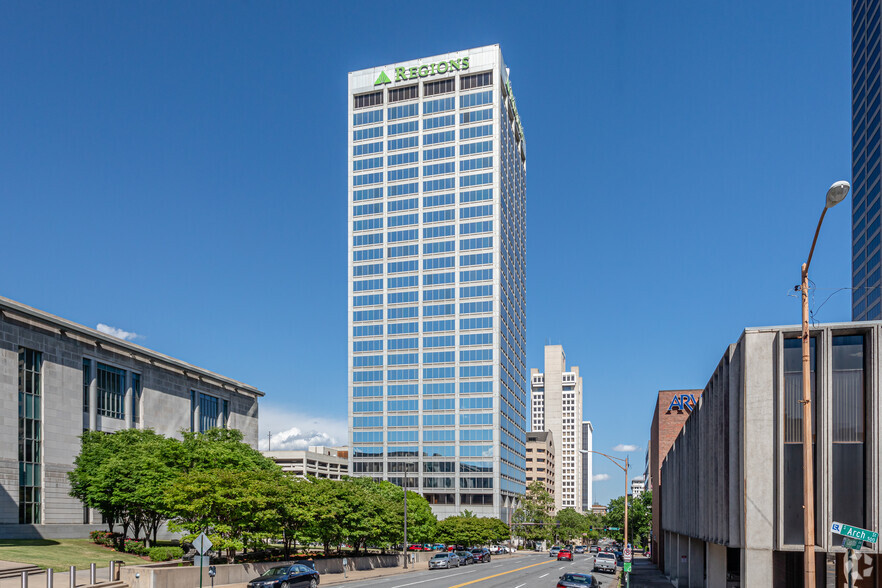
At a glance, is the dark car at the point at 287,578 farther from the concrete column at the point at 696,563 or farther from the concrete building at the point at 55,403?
the concrete building at the point at 55,403

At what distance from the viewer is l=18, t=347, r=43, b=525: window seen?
2400 inches

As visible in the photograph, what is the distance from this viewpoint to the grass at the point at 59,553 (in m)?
44.0

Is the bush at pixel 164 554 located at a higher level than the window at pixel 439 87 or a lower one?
lower

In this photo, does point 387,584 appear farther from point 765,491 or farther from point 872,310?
point 872,310

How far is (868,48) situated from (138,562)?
125 m

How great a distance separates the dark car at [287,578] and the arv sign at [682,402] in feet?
124

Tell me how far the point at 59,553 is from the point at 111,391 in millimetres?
27649

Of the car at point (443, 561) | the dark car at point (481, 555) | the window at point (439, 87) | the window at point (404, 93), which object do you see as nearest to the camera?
the car at point (443, 561)

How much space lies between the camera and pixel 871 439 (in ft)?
67.9

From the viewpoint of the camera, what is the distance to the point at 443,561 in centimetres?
6500

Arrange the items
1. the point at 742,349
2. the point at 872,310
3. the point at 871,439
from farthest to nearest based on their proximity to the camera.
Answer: the point at 872,310, the point at 742,349, the point at 871,439

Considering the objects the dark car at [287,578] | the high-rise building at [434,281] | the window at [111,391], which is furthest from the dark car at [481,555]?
the high-rise building at [434,281]

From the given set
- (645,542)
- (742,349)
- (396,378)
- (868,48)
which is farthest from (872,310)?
(742,349)

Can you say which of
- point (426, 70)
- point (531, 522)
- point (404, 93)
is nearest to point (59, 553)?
point (531, 522)
